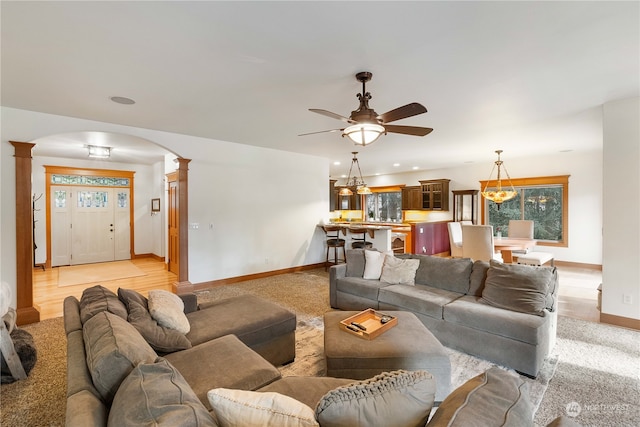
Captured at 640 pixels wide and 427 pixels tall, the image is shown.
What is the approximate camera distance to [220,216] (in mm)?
5375

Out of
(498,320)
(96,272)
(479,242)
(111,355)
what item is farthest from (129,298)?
(96,272)

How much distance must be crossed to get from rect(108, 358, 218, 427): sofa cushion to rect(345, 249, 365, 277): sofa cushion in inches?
121

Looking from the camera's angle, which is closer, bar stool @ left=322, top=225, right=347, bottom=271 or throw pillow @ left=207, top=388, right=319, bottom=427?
throw pillow @ left=207, top=388, right=319, bottom=427

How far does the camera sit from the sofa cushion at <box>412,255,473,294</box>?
3.39 m

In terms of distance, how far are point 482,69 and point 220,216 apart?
14.8 ft

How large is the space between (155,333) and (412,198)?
8.76 m

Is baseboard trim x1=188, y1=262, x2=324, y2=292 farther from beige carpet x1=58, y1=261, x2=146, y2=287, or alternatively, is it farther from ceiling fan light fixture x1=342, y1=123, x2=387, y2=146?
ceiling fan light fixture x1=342, y1=123, x2=387, y2=146

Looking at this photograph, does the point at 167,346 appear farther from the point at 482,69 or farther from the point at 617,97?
the point at 617,97

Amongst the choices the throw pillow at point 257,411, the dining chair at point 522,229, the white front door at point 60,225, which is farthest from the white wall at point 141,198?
the dining chair at point 522,229

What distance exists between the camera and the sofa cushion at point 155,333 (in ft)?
6.16

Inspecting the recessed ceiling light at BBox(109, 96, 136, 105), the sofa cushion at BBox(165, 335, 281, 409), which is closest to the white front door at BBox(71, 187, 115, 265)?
the recessed ceiling light at BBox(109, 96, 136, 105)

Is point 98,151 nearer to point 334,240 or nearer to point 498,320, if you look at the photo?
point 334,240

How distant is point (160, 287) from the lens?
5.29 metres

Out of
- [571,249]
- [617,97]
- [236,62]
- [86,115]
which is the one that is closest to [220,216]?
[86,115]
